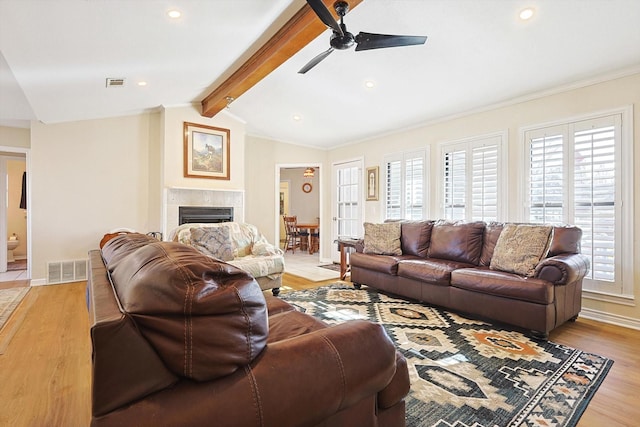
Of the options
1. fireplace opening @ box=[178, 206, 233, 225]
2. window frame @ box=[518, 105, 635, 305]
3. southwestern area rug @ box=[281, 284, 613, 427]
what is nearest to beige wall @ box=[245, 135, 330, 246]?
fireplace opening @ box=[178, 206, 233, 225]

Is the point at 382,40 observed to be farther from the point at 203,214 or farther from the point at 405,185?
the point at 203,214

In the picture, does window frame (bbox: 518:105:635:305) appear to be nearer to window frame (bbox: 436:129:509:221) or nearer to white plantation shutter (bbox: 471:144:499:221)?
window frame (bbox: 436:129:509:221)

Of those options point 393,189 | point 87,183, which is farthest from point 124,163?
point 393,189

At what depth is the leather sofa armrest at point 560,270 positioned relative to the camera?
2602mm

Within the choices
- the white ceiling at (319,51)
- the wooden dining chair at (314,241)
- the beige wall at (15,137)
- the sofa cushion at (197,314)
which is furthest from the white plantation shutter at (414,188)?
the beige wall at (15,137)

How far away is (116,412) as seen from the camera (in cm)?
70

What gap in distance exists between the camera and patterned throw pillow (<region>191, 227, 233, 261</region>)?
12.0 feet

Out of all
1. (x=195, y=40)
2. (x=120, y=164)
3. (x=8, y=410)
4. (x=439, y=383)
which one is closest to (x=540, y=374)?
(x=439, y=383)

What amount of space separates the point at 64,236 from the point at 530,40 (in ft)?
20.4

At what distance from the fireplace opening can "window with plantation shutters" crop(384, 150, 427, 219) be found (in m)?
2.82

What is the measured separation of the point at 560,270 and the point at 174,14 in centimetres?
380

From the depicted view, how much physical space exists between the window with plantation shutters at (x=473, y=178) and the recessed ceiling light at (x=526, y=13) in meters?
1.66

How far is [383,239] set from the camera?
4355 millimetres

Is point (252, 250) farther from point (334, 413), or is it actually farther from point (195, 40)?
point (334, 413)
